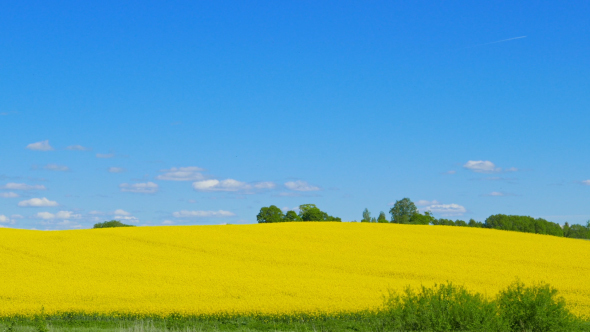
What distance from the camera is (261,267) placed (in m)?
33.5

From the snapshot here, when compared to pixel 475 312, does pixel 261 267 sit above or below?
above

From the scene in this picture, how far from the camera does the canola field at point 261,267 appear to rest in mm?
24312

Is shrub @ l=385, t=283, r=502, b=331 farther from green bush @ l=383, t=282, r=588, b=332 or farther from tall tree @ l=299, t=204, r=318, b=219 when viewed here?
tall tree @ l=299, t=204, r=318, b=219

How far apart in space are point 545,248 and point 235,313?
1194 inches

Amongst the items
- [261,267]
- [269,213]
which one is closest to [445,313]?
[261,267]

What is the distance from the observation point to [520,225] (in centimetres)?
9481

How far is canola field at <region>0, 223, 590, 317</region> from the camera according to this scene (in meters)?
24.3

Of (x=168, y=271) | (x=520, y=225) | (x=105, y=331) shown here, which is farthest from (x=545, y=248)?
(x=520, y=225)

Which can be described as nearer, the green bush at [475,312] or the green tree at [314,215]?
the green bush at [475,312]

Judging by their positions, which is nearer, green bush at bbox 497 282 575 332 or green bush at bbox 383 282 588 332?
green bush at bbox 383 282 588 332

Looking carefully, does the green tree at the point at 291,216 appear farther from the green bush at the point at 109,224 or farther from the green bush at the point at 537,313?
the green bush at the point at 537,313

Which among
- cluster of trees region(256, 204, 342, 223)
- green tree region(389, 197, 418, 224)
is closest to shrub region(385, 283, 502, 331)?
cluster of trees region(256, 204, 342, 223)

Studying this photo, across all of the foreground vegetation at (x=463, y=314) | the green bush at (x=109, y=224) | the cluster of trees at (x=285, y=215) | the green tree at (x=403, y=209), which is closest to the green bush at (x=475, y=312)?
the foreground vegetation at (x=463, y=314)

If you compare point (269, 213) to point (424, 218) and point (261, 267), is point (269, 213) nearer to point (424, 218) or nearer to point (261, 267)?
point (424, 218)
